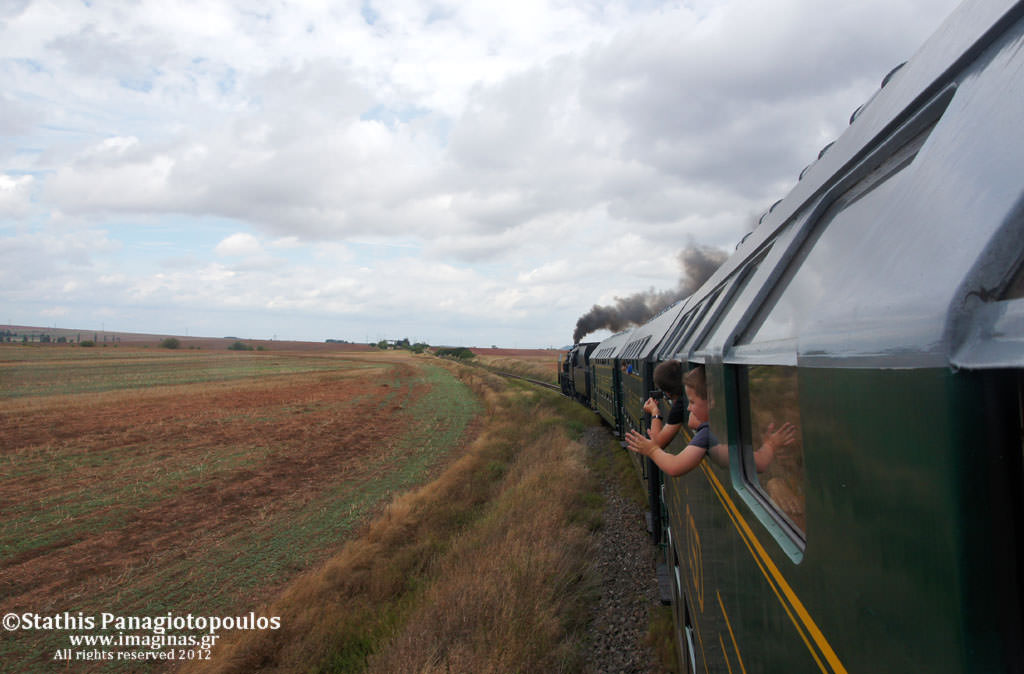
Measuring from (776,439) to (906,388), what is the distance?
1.03 metres

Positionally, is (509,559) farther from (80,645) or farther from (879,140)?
(879,140)

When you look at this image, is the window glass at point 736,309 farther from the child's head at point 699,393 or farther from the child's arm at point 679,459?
the child's arm at point 679,459

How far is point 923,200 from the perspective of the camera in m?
1.09

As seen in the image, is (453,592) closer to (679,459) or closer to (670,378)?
(670,378)

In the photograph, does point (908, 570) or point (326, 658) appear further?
point (326, 658)

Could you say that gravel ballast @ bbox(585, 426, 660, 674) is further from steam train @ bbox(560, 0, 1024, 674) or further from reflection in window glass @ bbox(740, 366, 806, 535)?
reflection in window glass @ bbox(740, 366, 806, 535)

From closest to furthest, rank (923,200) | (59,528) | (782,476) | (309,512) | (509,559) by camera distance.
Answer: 1. (923,200)
2. (782,476)
3. (509,559)
4. (59,528)
5. (309,512)

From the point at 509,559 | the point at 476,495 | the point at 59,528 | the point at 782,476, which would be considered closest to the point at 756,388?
the point at 782,476

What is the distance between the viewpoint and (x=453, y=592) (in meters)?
6.73

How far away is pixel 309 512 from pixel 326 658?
23.6 ft

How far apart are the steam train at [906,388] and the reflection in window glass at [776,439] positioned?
0.01 metres

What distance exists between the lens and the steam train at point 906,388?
2.47 ft

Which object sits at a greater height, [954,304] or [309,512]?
[954,304]

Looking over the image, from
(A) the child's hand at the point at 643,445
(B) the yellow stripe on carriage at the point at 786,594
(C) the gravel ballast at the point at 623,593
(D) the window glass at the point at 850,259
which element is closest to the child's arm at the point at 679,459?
(A) the child's hand at the point at 643,445
